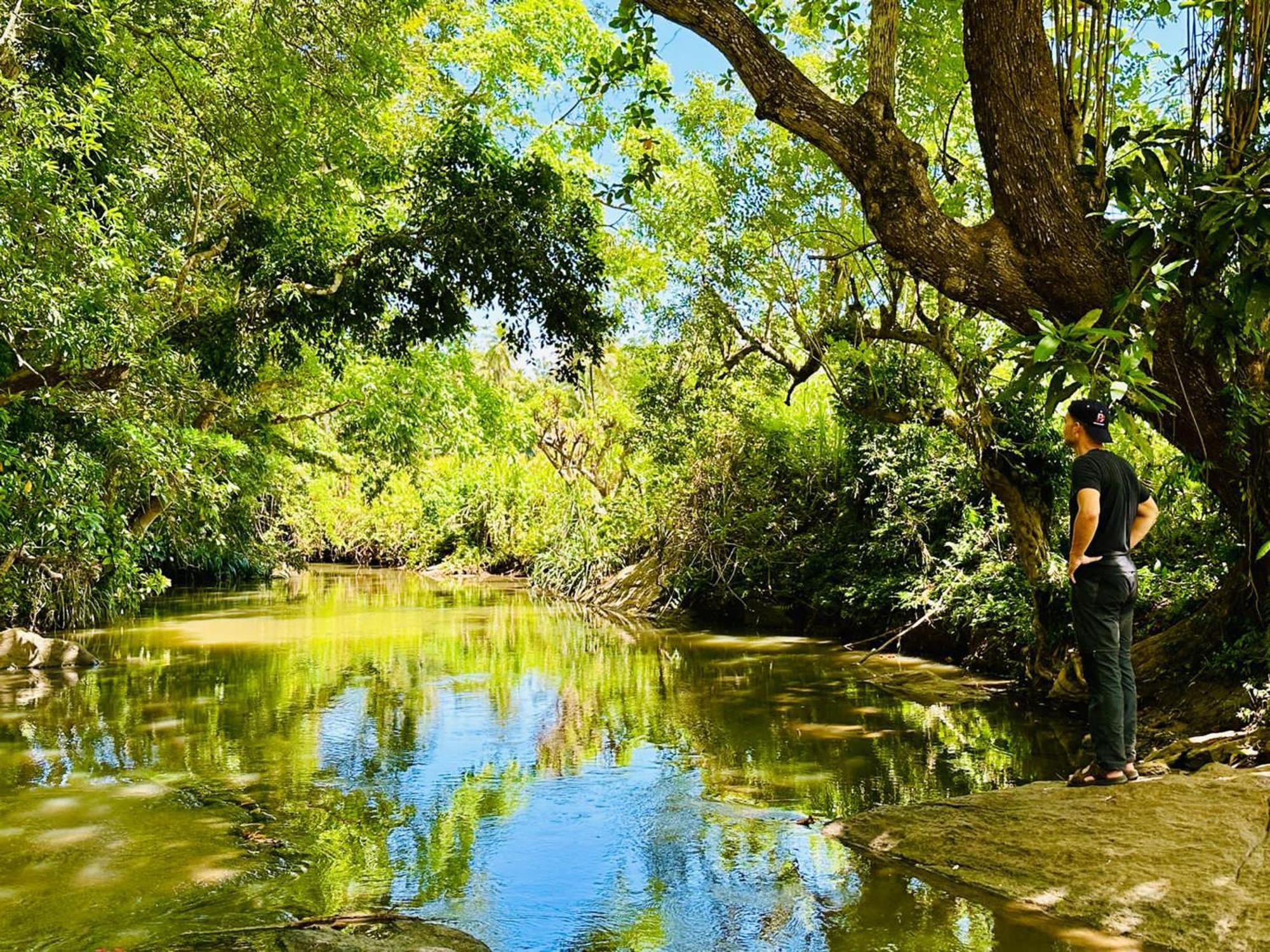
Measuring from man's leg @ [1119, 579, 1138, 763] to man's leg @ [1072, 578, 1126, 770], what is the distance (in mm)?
27

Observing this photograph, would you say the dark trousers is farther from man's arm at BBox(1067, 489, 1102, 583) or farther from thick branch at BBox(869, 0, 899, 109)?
thick branch at BBox(869, 0, 899, 109)

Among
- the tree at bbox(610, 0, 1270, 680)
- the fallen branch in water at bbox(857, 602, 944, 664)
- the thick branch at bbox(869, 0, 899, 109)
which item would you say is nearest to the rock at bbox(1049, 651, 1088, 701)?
the fallen branch in water at bbox(857, 602, 944, 664)

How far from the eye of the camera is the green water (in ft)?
13.4

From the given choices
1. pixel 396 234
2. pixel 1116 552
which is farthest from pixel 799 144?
pixel 1116 552

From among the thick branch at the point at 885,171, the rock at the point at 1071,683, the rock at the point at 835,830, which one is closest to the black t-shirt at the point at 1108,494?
the thick branch at the point at 885,171

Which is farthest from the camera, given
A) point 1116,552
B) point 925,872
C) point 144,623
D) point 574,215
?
point 144,623

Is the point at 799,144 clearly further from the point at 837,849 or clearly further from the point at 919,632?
the point at 837,849

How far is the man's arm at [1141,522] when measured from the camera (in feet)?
16.1

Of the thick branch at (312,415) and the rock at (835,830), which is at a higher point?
the thick branch at (312,415)

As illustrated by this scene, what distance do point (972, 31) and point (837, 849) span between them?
14.0 feet

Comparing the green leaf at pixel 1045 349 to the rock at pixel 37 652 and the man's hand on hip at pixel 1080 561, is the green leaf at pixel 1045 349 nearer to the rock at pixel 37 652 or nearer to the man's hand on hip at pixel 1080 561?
the man's hand on hip at pixel 1080 561

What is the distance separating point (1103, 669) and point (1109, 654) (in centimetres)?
8

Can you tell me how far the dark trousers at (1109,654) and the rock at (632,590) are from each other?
13499mm

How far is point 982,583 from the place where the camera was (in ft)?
35.3
